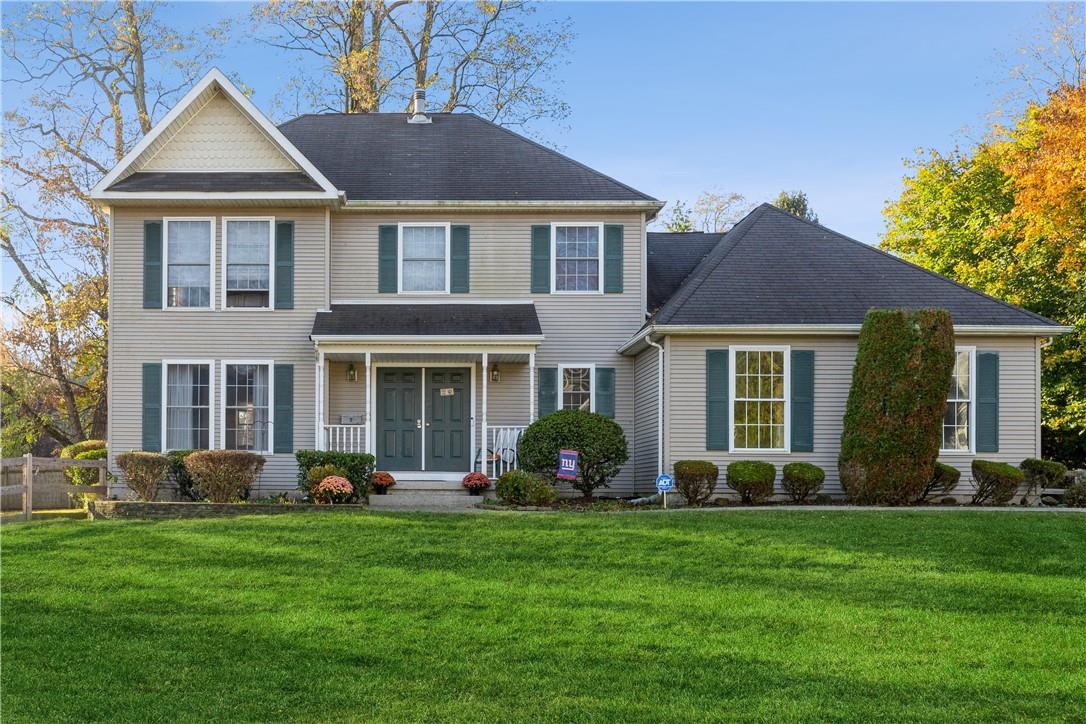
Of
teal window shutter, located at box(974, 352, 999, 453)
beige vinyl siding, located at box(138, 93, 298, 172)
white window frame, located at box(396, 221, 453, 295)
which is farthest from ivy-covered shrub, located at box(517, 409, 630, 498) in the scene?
beige vinyl siding, located at box(138, 93, 298, 172)

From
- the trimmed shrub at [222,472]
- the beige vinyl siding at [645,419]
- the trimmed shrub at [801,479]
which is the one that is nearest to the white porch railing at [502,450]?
the beige vinyl siding at [645,419]

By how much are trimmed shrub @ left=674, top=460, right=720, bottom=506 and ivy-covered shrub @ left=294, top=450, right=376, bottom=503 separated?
474cm

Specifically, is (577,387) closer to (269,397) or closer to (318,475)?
(318,475)

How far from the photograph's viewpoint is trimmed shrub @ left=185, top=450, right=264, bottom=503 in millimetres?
15938

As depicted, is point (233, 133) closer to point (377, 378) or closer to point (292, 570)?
point (377, 378)

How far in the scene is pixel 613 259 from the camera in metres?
19.0

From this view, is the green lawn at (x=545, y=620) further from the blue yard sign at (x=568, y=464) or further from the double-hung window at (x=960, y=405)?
the double-hung window at (x=960, y=405)

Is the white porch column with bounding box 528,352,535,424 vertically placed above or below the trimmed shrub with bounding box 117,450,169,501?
above

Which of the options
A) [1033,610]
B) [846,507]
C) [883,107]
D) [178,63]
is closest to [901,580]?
[1033,610]

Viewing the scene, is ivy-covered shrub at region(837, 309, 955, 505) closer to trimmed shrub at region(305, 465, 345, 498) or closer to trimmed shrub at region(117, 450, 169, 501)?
trimmed shrub at region(305, 465, 345, 498)

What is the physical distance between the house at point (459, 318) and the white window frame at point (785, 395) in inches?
1.4

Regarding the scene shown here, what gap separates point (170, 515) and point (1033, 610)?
1106 cm

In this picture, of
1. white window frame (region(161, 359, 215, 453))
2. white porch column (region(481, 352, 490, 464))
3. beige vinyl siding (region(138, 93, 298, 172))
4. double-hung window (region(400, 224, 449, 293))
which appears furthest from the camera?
double-hung window (region(400, 224, 449, 293))

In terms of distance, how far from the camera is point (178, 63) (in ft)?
95.0
